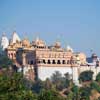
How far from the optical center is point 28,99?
25375 mm

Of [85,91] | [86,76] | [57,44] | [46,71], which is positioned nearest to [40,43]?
[57,44]

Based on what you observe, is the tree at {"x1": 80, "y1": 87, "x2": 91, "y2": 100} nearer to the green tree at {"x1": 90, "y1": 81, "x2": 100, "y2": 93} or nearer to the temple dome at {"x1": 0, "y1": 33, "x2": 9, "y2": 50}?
the green tree at {"x1": 90, "y1": 81, "x2": 100, "y2": 93}

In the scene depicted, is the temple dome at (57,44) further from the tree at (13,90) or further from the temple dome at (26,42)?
the tree at (13,90)

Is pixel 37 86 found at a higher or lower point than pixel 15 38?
lower

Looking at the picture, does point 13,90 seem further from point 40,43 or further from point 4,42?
point 4,42

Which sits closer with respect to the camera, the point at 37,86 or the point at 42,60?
the point at 37,86

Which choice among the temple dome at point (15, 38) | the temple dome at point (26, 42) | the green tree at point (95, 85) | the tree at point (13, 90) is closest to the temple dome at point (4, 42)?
the temple dome at point (15, 38)

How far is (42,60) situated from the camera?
5384cm

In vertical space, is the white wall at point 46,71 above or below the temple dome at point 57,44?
below

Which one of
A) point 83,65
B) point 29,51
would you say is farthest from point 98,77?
point 29,51

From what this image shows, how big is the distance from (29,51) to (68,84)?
17.5ft

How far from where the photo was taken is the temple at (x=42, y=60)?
5372 cm

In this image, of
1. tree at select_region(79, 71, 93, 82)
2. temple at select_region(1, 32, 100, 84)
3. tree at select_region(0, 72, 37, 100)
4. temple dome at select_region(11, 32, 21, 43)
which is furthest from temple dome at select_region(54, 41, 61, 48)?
tree at select_region(0, 72, 37, 100)

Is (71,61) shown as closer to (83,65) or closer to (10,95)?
(83,65)
